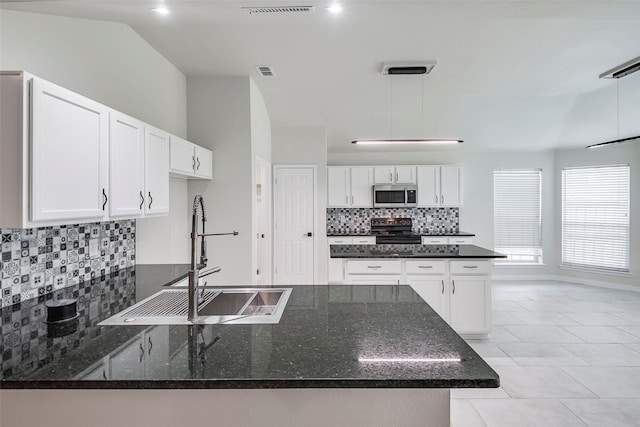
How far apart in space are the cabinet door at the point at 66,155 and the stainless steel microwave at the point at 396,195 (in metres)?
4.84

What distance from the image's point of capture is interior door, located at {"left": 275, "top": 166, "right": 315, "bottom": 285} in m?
5.37

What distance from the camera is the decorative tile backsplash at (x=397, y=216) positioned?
661 cm

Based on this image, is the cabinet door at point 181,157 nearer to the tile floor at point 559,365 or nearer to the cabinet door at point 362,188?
the tile floor at point 559,365

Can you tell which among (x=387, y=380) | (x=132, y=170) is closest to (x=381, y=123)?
(x=132, y=170)

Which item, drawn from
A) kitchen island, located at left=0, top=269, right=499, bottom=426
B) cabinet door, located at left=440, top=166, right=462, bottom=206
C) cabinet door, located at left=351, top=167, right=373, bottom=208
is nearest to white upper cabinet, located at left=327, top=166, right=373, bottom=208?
cabinet door, located at left=351, top=167, right=373, bottom=208

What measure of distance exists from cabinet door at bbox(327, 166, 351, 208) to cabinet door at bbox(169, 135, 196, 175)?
3.36m

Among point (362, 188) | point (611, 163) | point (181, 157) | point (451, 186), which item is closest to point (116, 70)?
point (181, 157)

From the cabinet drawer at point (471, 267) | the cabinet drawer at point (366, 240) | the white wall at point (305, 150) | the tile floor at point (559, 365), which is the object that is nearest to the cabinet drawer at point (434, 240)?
the cabinet drawer at point (366, 240)

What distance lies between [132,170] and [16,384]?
4.64 feet

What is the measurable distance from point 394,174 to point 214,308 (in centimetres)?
493

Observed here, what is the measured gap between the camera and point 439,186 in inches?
246

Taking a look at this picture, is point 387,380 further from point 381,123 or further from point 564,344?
point 381,123

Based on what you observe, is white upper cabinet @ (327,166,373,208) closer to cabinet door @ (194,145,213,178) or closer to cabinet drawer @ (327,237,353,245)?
cabinet drawer @ (327,237,353,245)

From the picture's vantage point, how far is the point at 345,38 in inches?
118
